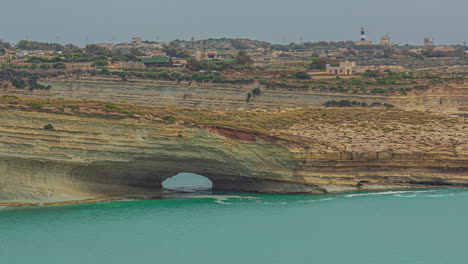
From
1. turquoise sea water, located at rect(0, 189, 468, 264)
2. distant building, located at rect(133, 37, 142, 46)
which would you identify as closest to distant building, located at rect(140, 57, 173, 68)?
turquoise sea water, located at rect(0, 189, 468, 264)

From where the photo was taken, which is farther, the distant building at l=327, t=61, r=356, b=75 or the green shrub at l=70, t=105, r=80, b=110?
the distant building at l=327, t=61, r=356, b=75

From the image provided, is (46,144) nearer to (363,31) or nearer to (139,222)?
(139,222)

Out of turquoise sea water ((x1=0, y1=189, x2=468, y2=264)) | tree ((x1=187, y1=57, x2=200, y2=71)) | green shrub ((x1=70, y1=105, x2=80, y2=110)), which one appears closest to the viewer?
turquoise sea water ((x1=0, y1=189, x2=468, y2=264))

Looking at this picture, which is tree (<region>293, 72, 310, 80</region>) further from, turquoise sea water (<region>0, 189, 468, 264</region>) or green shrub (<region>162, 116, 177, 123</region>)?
green shrub (<region>162, 116, 177, 123</region>)

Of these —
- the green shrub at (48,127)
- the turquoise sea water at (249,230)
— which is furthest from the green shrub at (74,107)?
the turquoise sea water at (249,230)

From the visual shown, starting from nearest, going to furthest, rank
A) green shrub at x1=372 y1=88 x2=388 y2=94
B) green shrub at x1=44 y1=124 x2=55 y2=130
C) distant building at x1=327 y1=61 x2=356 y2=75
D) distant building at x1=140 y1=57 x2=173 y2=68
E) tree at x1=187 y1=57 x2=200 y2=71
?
green shrub at x1=44 y1=124 x2=55 y2=130 < green shrub at x1=372 y1=88 x2=388 y2=94 < distant building at x1=327 y1=61 x2=356 y2=75 < tree at x1=187 y1=57 x2=200 y2=71 < distant building at x1=140 y1=57 x2=173 y2=68

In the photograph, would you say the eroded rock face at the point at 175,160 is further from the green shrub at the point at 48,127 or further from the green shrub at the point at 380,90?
the green shrub at the point at 380,90
